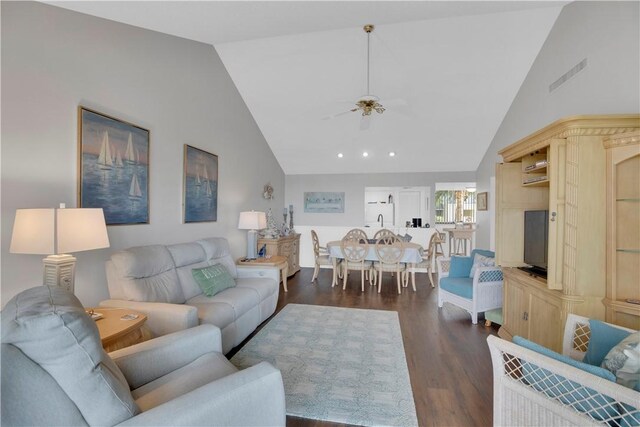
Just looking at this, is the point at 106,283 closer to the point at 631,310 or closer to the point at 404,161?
the point at 631,310

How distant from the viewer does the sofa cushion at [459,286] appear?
3731mm

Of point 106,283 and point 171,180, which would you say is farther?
point 171,180

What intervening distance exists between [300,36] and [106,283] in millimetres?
3572

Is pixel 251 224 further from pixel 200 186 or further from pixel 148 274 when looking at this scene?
pixel 148 274

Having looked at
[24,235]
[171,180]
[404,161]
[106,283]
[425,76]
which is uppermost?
[425,76]

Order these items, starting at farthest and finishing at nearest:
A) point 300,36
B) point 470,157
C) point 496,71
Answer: point 470,157 → point 496,71 → point 300,36

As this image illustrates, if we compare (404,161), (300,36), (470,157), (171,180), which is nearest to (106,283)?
(171,180)

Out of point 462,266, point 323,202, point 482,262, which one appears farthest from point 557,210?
point 323,202

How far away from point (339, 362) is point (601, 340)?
182 centimetres

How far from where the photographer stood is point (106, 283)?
261 centimetres

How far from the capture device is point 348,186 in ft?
24.5

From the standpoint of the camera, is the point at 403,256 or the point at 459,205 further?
the point at 459,205

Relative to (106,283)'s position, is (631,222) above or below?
above

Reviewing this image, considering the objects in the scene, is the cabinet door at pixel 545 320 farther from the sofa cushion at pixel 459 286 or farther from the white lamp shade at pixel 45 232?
the white lamp shade at pixel 45 232
